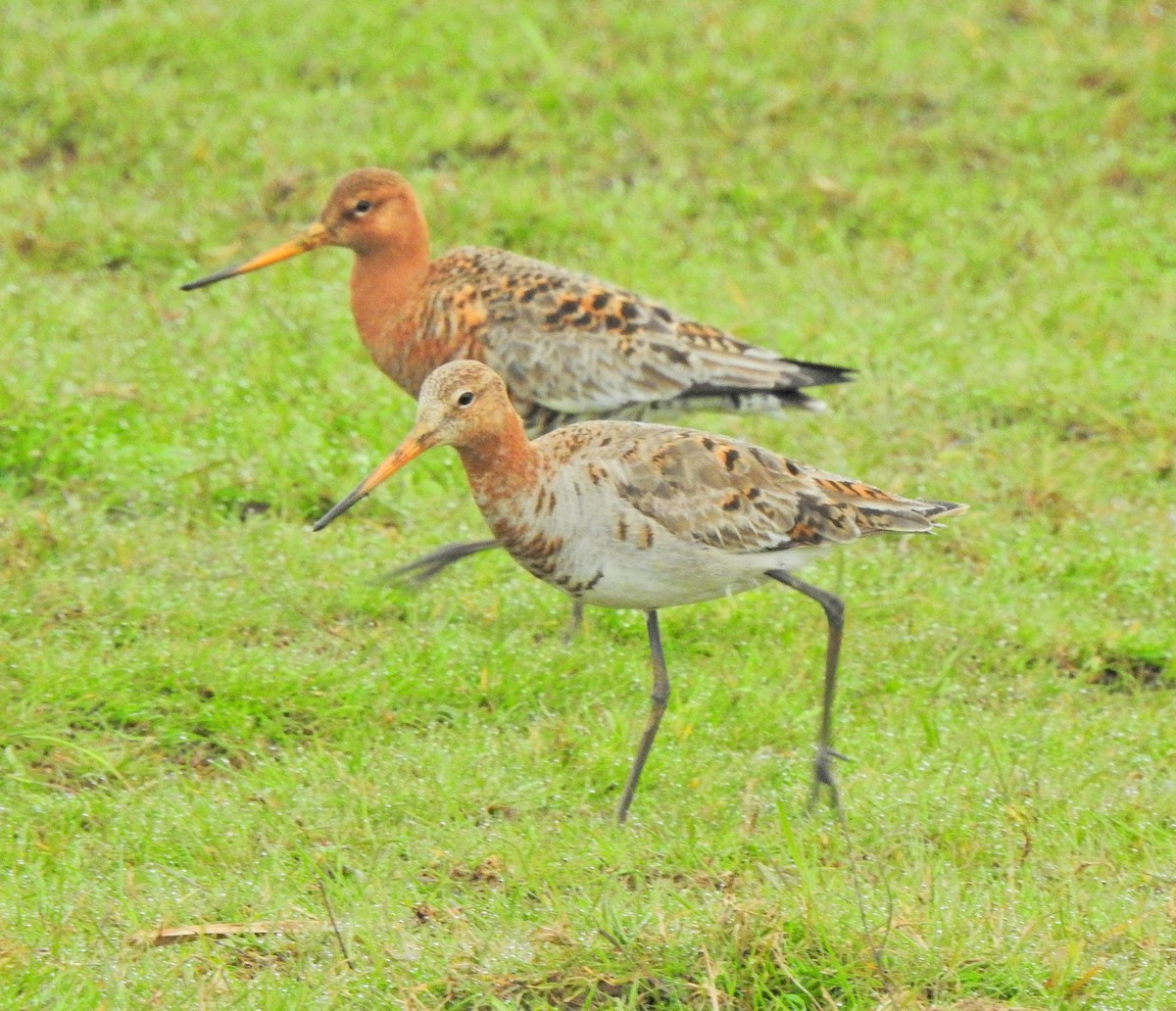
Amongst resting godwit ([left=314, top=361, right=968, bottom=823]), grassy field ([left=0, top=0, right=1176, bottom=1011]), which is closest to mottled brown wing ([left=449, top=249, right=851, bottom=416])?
grassy field ([left=0, top=0, right=1176, bottom=1011])

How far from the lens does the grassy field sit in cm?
477

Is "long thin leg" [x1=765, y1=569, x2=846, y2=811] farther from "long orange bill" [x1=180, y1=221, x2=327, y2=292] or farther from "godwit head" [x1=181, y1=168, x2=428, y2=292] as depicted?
"long orange bill" [x1=180, y1=221, x2=327, y2=292]

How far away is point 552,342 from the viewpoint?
24.1 ft

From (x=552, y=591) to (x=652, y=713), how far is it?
142 cm

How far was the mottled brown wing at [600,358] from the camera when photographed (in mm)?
7348

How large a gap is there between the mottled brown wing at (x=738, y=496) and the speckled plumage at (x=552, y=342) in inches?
52.6

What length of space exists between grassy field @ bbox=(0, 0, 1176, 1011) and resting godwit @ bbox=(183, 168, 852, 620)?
54 cm

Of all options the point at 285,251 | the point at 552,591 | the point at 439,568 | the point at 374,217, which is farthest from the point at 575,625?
the point at 285,251

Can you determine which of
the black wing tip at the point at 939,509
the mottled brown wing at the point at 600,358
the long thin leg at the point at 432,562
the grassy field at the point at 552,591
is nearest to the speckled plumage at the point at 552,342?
the mottled brown wing at the point at 600,358

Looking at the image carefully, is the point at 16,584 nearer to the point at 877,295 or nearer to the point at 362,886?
the point at 362,886

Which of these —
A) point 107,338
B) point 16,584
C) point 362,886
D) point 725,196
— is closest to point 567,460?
point 362,886

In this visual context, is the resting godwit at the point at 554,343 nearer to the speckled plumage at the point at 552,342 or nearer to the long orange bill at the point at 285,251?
the speckled plumage at the point at 552,342

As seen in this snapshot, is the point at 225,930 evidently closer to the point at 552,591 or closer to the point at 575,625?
the point at 575,625

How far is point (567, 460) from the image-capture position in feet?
18.9
